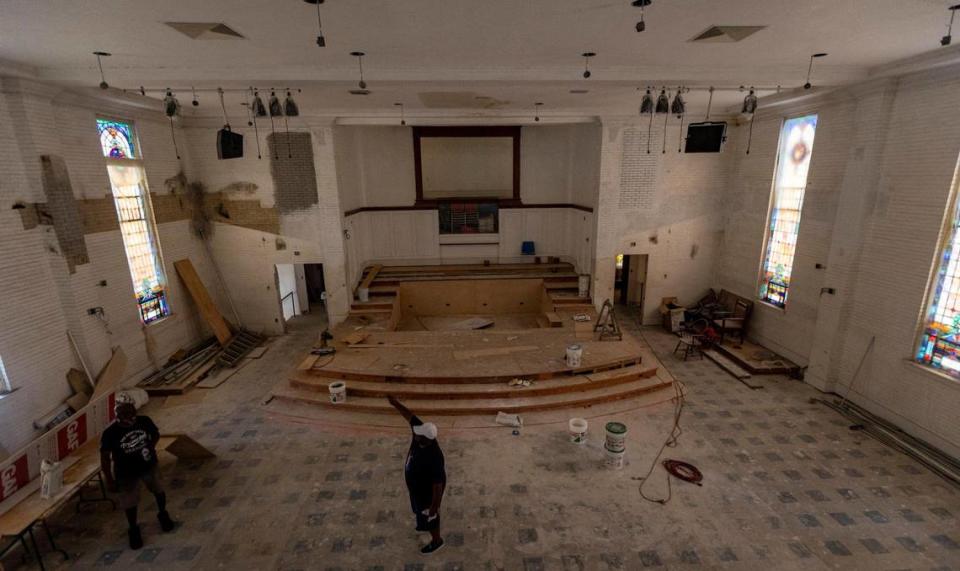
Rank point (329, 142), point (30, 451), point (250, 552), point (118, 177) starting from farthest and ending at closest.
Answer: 1. point (329, 142)
2. point (118, 177)
3. point (30, 451)
4. point (250, 552)

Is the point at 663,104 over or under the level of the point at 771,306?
over

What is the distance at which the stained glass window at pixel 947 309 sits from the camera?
6.02 metres

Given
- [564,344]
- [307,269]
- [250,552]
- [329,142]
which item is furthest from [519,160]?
[250,552]

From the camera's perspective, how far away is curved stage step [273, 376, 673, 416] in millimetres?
7309

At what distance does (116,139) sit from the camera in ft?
26.9

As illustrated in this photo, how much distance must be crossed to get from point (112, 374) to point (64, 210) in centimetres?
285

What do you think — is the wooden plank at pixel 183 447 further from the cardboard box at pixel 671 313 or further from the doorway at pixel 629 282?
the doorway at pixel 629 282

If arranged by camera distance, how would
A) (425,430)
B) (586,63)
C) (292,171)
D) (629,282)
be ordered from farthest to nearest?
(629,282)
(292,171)
(586,63)
(425,430)

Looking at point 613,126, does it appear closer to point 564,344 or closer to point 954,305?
point 564,344

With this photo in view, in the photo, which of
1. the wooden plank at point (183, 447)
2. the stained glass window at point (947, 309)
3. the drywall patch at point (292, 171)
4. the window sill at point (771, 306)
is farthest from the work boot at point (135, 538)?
the window sill at point (771, 306)

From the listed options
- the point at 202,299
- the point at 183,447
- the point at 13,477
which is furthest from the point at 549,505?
the point at 202,299

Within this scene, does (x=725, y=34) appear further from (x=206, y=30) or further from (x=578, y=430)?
(x=206, y=30)

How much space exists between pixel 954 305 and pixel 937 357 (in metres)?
0.80

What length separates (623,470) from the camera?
5.93m
